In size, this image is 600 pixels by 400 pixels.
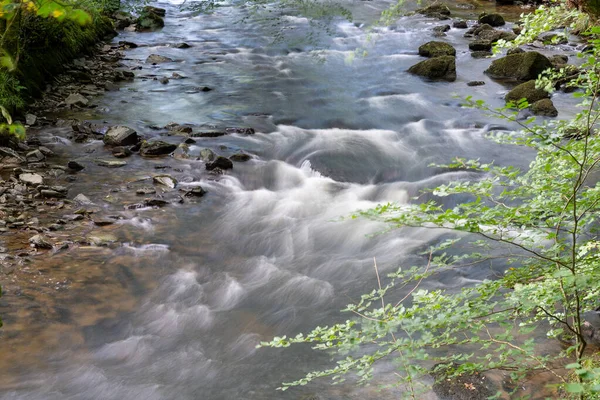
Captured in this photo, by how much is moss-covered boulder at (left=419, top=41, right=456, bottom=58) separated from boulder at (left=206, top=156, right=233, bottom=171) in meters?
7.77

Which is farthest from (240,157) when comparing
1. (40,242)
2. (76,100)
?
(40,242)

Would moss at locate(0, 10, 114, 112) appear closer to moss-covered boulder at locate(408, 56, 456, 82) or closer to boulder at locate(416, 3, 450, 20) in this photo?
moss-covered boulder at locate(408, 56, 456, 82)

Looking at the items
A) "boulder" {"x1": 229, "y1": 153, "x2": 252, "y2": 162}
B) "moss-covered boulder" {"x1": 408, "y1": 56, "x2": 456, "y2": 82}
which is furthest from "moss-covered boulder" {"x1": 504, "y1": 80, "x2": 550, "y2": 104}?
"boulder" {"x1": 229, "y1": 153, "x2": 252, "y2": 162}

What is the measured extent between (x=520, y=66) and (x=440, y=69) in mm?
1727

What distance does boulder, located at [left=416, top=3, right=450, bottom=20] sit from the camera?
1811cm

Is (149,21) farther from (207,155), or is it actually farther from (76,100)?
(207,155)

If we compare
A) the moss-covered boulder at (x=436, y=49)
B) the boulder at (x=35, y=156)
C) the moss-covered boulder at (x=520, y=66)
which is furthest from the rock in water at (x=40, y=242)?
the moss-covered boulder at (x=436, y=49)

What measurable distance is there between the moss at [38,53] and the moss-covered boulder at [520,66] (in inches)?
348

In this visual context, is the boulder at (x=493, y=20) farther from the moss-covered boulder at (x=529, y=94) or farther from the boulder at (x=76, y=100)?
the boulder at (x=76, y=100)

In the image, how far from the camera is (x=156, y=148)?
27.3 ft

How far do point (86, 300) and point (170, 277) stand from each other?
833mm

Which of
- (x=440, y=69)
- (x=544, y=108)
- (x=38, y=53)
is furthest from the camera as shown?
(x=440, y=69)

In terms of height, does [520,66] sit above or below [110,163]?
below

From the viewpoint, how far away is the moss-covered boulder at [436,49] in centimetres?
1373
